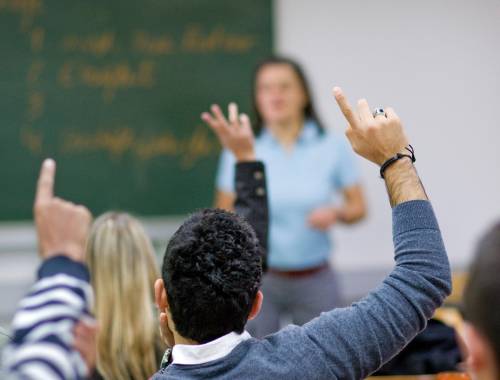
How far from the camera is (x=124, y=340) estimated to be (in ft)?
6.38

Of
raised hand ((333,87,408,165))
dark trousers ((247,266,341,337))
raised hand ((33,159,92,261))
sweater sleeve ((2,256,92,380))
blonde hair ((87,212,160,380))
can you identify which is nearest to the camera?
sweater sleeve ((2,256,92,380))

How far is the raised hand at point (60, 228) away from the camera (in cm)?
104

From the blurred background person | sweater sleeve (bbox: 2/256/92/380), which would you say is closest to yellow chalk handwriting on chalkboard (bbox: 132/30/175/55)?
sweater sleeve (bbox: 2/256/92/380)

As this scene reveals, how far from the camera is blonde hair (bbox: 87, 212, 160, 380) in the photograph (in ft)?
6.34

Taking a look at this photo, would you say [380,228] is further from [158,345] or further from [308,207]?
[158,345]

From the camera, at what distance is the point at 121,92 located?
4.02m

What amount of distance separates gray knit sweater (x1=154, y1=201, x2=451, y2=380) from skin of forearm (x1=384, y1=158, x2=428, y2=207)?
0.02 metres

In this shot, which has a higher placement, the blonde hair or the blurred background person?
the blurred background person

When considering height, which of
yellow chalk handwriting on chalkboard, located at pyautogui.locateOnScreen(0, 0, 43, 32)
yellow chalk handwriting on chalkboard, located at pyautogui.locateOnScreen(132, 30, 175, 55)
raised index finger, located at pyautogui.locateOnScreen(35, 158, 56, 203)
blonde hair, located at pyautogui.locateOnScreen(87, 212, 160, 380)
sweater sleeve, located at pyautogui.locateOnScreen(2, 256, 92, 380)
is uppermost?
yellow chalk handwriting on chalkboard, located at pyautogui.locateOnScreen(0, 0, 43, 32)

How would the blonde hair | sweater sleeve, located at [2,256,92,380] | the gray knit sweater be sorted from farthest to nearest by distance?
the blonde hair, the gray knit sweater, sweater sleeve, located at [2,256,92,380]

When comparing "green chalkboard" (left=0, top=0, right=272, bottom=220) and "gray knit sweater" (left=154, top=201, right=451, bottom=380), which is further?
"green chalkboard" (left=0, top=0, right=272, bottom=220)

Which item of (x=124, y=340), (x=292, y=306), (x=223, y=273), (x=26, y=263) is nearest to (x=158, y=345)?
(x=124, y=340)

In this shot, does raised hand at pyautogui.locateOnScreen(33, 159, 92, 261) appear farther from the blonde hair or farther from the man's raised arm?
the blonde hair

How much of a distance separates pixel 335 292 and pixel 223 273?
1.91m
